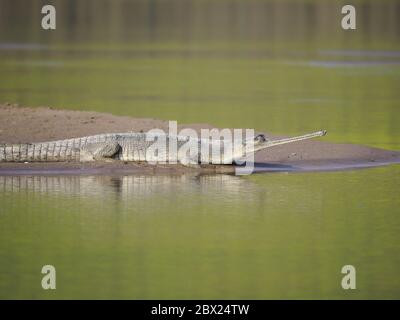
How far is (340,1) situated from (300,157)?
24.1m

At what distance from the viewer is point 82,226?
10.8 m

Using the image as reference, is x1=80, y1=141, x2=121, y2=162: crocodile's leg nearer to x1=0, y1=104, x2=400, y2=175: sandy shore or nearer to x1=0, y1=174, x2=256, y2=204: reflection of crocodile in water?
x1=0, y1=104, x2=400, y2=175: sandy shore

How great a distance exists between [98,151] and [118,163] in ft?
0.96

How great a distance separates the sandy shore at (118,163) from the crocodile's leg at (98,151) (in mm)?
146

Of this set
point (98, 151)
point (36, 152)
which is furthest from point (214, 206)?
point (36, 152)

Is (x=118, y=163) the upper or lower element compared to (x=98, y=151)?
lower

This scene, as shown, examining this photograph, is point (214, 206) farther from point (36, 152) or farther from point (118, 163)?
point (36, 152)

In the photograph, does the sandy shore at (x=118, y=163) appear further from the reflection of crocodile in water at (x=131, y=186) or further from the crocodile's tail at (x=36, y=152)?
the reflection of crocodile in water at (x=131, y=186)

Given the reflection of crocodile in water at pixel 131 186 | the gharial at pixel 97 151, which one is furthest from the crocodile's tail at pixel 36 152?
the reflection of crocodile in water at pixel 131 186

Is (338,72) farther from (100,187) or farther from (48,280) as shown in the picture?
(48,280)

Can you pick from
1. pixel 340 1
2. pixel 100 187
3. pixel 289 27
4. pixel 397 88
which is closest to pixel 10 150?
pixel 100 187

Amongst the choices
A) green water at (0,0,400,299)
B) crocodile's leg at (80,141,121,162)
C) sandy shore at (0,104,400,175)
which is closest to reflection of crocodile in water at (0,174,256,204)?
green water at (0,0,400,299)

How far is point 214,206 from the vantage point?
11.8 metres

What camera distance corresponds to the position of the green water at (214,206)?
30.0 feet
